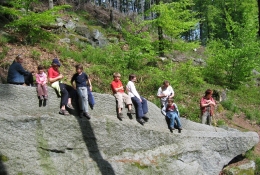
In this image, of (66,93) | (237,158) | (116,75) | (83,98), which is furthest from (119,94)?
(237,158)

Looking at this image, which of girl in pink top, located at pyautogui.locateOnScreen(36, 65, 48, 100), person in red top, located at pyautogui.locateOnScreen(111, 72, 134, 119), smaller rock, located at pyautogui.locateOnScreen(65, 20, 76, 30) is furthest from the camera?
smaller rock, located at pyautogui.locateOnScreen(65, 20, 76, 30)

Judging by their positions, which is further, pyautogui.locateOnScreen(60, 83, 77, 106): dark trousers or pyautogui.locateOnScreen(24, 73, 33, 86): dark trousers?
pyautogui.locateOnScreen(24, 73, 33, 86): dark trousers

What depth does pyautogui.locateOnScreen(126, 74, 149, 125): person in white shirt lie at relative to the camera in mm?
8406

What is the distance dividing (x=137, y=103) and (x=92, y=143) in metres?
1.82

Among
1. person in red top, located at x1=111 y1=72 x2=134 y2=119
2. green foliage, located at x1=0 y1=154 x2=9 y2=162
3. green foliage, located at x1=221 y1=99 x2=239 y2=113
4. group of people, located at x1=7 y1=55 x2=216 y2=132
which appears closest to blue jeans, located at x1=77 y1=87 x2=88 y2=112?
group of people, located at x1=7 y1=55 x2=216 y2=132

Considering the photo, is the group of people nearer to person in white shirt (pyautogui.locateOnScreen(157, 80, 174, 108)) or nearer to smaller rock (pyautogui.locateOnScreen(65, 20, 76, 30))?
person in white shirt (pyautogui.locateOnScreen(157, 80, 174, 108))

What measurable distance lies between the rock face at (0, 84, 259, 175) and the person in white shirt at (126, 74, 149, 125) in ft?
0.72

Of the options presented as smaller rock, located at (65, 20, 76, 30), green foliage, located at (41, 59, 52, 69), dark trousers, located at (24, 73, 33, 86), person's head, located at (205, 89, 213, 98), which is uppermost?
smaller rock, located at (65, 20, 76, 30)

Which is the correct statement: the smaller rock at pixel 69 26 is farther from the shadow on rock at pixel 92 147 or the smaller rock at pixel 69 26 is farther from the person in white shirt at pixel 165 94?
the shadow on rock at pixel 92 147

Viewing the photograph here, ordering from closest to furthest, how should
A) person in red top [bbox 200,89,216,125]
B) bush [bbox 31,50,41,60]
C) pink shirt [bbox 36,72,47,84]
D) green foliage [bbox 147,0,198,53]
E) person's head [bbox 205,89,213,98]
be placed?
1. pink shirt [bbox 36,72,47,84]
2. person's head [bbox 205,89,213,98]
3. person in red top [bbox 200,89,216,125]
4. bush [bbox 31,50,41,60]
5. green foliage [bbox 147,0,198,53]

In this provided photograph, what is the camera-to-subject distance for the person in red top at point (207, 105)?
1028 centimetres

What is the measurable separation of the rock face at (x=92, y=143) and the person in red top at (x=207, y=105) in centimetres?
121

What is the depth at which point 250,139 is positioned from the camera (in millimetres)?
10297

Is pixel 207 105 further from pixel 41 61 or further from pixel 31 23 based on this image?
pixel 31 23
